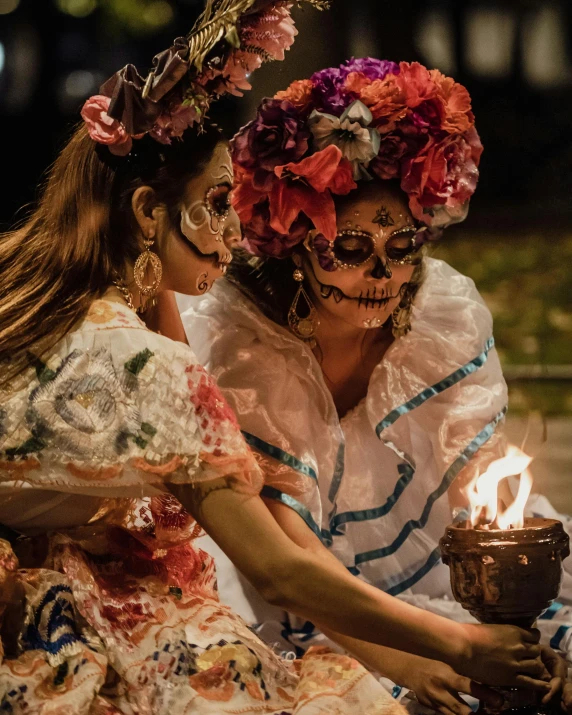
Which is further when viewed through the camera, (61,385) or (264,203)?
(264,203)

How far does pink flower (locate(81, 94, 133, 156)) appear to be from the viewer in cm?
A: 193

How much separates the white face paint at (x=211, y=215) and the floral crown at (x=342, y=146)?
338mm

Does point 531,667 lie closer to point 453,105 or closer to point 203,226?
point 203,226

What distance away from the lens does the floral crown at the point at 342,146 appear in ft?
7.93

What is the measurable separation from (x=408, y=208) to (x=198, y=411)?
0.93 m

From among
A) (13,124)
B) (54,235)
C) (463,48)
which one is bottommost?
(463,48)

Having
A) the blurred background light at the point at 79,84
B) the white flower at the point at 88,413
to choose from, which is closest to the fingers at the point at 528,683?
the white flower at the point at 88,413

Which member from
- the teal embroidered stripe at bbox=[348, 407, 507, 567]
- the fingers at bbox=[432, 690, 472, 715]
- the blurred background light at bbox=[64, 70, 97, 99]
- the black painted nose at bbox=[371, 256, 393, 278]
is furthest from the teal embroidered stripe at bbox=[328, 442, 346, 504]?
the blurred background light at bbox=[64, 70, 97, 99]

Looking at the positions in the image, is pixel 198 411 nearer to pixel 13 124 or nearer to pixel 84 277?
pixel 84 277

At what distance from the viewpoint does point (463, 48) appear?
5.37m

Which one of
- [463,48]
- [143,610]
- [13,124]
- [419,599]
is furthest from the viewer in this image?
[463,48]

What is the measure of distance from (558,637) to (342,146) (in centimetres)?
121

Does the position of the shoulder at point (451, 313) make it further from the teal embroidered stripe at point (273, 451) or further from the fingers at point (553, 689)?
the fingers at point (553, 689)

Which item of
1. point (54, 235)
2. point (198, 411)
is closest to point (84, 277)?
point (54, 235)
